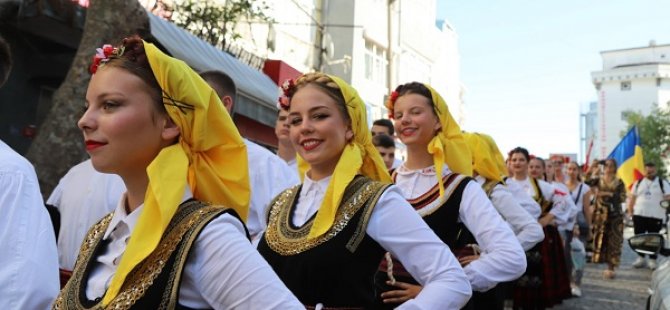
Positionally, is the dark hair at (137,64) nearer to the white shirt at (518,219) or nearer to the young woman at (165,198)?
the young woman at (165,198)

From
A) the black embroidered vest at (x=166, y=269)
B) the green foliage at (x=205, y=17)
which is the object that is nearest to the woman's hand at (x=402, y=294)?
the black embroidered vest at (x=166, y=269)

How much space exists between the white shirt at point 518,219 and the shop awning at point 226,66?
425 cm

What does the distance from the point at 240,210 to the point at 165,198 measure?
1.06 feet

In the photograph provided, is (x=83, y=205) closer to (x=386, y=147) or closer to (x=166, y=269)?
(x=166, y=269)

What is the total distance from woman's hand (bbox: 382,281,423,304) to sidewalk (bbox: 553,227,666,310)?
6146 millimetres

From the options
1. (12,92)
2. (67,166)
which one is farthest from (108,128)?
(12,92)

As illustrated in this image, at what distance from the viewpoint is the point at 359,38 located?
75.0 ft

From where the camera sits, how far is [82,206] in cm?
367

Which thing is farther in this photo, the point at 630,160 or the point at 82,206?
the point at 630,160

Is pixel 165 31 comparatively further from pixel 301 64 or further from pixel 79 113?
pixel 301 64

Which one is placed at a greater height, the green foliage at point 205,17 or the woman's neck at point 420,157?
the green foliage at point 205,17

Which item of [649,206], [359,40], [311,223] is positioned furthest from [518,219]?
[359,40]

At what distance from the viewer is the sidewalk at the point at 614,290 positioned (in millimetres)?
8977

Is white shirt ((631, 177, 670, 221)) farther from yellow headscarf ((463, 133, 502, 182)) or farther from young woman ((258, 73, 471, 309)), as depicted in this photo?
young woman ((258, 73, 471, 309))
